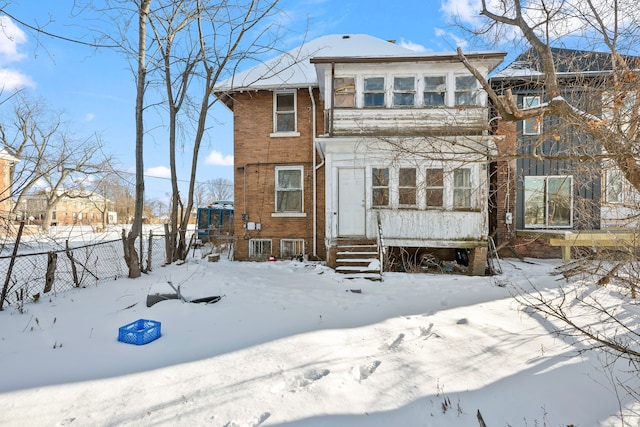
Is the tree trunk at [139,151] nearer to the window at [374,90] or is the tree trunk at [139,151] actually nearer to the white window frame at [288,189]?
the white window frame at [288,189]

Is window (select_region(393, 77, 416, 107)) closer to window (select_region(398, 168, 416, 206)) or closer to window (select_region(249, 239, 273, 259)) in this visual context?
window (select_region(398, 168, 416, 206))

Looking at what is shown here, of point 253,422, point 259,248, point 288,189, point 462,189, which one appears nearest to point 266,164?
point 288,189

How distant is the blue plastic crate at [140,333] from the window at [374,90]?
8746 millimetres

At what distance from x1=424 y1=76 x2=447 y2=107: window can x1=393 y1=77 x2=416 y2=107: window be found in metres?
0.41

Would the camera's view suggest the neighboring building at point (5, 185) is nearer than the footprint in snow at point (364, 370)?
No

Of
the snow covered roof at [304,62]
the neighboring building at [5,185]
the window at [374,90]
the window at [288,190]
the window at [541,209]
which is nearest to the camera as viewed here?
the neighboring building at [5,185]

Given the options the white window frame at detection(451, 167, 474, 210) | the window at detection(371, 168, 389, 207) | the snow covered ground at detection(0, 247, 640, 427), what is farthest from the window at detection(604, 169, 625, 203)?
the window at detection(371, 168, 389, 207)

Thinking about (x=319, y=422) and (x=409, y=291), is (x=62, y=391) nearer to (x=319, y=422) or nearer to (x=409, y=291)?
(x=319, y=422)

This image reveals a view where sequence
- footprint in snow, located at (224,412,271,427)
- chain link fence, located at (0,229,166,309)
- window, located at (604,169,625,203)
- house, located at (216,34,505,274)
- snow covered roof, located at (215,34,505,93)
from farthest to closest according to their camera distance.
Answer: snow covered roof, located at (215,34,505,93) → house, located at (216,34,505,274) → chain link fence, located at (0,229,166,309) → window, located at (604,169,625,203) → footprint in snow, located at (224,412,271,427)

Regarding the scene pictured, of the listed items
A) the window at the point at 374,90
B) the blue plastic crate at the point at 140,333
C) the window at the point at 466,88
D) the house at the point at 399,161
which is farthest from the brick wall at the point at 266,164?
the blue plastic crate at the point at 140,333

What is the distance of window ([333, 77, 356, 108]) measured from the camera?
35.2 feet

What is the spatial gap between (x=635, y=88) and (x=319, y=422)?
5129 millimetres

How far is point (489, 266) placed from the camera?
10148mm

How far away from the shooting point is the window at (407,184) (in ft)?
34.3
